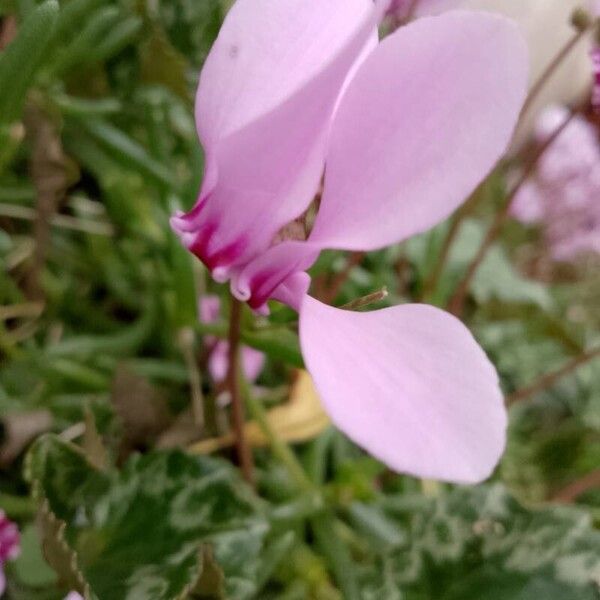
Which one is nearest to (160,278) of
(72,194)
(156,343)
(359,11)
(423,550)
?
(156,343)

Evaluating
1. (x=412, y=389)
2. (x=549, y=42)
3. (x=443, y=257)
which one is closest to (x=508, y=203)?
(x=443, y=257)

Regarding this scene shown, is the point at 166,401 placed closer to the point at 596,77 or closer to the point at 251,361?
the point at 251,361

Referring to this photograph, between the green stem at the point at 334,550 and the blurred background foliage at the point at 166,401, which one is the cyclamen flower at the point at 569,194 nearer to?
the blurred background foliage at the point at 166,401

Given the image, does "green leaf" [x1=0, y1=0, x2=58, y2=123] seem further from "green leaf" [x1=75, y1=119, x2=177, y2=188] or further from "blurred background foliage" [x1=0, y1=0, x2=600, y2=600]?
"green leaf" [x1=75, y1=119, x2=177, y2=188]

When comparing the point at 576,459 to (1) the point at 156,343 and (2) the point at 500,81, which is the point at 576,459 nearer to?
(1) the point at 156,343

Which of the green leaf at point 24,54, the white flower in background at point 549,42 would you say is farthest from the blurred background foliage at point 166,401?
the white flower in background at point 549,42

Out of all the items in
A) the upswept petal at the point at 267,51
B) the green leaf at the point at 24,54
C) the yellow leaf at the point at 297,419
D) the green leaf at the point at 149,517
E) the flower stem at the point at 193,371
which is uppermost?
the upswept petal at the point at 267,51
